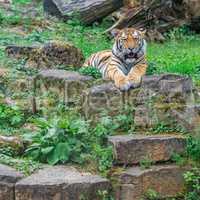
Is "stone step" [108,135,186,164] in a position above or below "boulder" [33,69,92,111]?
below

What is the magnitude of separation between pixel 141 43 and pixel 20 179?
2.37m

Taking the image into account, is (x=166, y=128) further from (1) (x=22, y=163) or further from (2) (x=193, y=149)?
(1) (x=22, y=163)

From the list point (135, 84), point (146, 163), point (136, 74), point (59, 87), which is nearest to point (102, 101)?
point (135, 84)

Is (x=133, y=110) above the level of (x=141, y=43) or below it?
below

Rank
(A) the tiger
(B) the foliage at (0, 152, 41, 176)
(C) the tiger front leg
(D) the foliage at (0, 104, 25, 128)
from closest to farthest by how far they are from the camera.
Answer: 1. (B) the foliage at (0, 152, 41, 176)
2. (D) the foliage at (0, 104, 25, 128)
3. (C) the tiger front leg
4. (A) the tiger

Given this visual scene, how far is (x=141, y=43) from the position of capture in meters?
7.49

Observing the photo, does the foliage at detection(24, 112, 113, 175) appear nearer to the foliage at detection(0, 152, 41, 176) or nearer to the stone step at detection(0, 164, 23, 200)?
the foliage at detection(0, 152, 41, 176)

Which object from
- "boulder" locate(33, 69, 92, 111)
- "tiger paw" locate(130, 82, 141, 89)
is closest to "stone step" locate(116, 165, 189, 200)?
"tiger paw" locate(130, 82, 141, 89)

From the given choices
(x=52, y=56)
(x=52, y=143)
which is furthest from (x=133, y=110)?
(x=52, y=56)

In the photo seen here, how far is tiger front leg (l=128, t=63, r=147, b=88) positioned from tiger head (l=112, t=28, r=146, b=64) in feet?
0.38

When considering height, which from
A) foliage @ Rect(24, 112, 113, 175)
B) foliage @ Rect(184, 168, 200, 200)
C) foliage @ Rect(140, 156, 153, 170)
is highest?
foliage @ Rect(24, 112, 113, 175)

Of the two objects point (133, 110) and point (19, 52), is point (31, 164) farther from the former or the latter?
point (19, 52)

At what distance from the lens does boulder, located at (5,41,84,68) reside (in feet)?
28.1

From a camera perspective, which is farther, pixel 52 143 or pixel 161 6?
pixel 161 6
